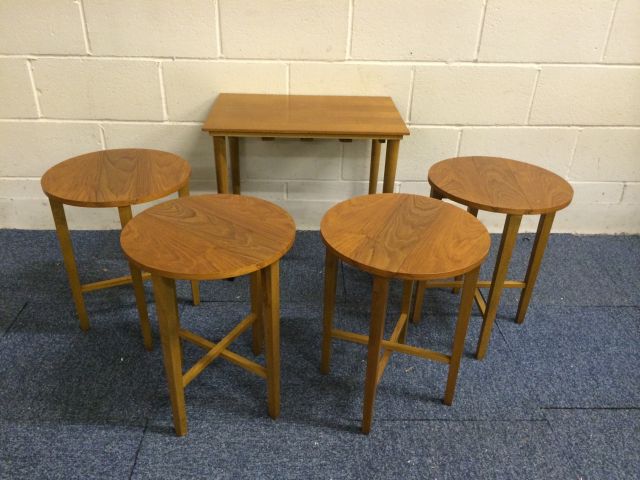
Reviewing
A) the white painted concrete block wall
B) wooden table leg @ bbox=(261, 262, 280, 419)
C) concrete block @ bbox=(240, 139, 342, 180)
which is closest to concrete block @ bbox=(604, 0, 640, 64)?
the white painted concrete block wall

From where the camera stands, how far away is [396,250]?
1473 mm

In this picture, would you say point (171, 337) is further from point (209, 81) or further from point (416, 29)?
point (416, 29)

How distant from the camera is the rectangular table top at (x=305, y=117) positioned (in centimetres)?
203

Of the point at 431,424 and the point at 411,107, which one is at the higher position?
the point at 411,107

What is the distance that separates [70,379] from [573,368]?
6.06 ft

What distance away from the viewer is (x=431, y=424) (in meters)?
1.74

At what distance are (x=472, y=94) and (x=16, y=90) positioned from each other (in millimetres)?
2134

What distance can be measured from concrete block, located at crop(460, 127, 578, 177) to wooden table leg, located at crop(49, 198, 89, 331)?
1.83 metres

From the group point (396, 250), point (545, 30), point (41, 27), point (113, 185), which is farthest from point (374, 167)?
point (41, 27)

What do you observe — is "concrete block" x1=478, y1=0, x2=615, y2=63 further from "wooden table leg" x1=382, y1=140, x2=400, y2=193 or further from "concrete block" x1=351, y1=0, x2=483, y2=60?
"wooden table leg" x1=382, y1=140, x2=400, y2=193

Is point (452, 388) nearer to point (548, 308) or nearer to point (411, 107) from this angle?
point (548, 308)

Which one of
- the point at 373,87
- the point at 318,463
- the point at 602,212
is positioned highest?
the point at 373,87

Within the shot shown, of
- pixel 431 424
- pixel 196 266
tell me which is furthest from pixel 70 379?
pixel 431 424

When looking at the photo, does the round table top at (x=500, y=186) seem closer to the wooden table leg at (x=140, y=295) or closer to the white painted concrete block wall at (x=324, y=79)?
the white painted concrete block wall at (x=324, y=79)
